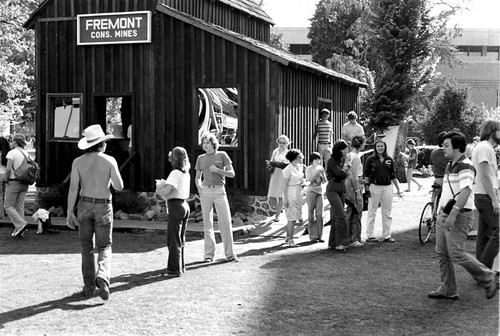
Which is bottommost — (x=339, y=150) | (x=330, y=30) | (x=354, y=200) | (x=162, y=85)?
(x=354, y=200)

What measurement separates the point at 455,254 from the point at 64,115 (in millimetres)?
12291

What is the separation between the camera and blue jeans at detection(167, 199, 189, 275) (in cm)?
988

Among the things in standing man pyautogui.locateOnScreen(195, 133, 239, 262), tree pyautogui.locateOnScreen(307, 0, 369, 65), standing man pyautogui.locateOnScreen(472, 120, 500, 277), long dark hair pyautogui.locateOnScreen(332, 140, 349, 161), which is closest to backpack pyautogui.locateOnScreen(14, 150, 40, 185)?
standing man pyautogui.locateOnScreen(195, 133, 239, 262)

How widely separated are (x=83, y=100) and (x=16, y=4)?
16.9m

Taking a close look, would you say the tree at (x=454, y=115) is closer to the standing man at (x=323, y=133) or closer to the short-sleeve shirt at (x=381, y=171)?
the standing man at (x=323, y=133)

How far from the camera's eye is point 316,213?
13.0m

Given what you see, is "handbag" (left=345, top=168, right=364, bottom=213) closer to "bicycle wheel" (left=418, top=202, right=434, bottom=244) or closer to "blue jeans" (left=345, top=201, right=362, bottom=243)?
"blue jeans" (left=345, top=201, right=362, bottom=243)

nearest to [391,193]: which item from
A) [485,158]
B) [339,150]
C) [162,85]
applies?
[339,150]

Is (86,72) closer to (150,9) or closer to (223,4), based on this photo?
(150,9)

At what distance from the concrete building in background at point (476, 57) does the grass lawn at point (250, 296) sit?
57962 millimetres

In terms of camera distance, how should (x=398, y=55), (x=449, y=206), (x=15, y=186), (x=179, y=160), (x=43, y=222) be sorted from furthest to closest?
(x=398, y=55) → (x=43, y=222) → (x=15, y=186) → (x=179, y=160) → (x=449, y=206)

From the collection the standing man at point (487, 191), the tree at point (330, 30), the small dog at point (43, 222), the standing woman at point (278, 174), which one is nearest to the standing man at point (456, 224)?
the standing man at point (487, 191)

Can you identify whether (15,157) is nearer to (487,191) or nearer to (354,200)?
(354,200)

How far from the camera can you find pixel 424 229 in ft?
42.8
